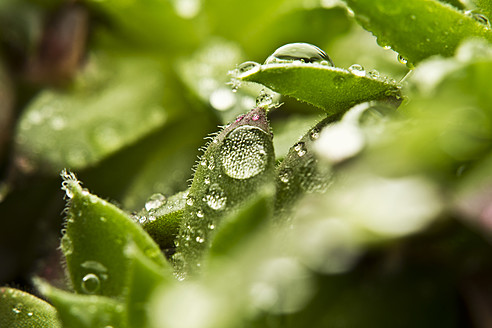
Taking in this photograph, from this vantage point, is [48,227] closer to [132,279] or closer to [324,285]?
[132,279]

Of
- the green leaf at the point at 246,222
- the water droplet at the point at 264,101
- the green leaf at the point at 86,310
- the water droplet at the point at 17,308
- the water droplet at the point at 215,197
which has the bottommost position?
the green leaf at the point at 246,222

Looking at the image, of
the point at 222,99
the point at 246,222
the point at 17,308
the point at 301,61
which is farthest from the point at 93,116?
the point at 246,222

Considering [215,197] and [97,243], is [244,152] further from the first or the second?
[97,243]

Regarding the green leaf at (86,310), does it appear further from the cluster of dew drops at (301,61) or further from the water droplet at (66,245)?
the cluster of dew drops at (301,61)

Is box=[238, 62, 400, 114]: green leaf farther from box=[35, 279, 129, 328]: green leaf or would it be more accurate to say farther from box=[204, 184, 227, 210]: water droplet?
box=[35, 279, 129, 328]: green leaf

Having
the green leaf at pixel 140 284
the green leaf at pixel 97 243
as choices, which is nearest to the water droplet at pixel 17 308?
the green leaf at pixel 97 243

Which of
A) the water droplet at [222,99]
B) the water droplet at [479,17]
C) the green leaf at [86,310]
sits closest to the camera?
the green leaf at [86,310]

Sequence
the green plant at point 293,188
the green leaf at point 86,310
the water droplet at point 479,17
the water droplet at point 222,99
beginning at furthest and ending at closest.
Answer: the water droplet at point 222,99
the water droplet at point 479,17
the green leaf at point 86,310
the green plant at point 293,188
